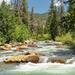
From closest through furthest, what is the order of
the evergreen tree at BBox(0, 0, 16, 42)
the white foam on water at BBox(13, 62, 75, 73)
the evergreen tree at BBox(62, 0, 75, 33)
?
the white foam on water at BBox(13, 62, 75, 73) → the evergreen tree at BBox(62, 0, 75, 33) → the evergreen tree at BBox(0, 0, 16, 42)

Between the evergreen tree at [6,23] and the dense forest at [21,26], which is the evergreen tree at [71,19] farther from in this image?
the evergreen tree at [6,23]

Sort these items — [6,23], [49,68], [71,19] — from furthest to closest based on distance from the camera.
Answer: [6,23]
[71,19]
[49,68]

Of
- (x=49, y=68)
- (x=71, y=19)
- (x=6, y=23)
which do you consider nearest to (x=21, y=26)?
(x=6, y=23)

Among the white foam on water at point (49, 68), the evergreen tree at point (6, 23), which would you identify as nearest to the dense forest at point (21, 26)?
the evergreen tree at point (6, 23)

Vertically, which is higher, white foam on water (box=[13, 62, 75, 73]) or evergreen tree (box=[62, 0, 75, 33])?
evergreen tree (box=[62, 0, 75, 33])

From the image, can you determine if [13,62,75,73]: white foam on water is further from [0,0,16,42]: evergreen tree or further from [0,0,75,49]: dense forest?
[0,0,16,42]: evergreen tree

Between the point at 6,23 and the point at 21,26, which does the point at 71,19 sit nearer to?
the point at 6,23

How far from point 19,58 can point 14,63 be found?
2.16ft

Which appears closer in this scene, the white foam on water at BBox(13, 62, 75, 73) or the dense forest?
the white foam on water at BBox(13, 62, 75, 73)

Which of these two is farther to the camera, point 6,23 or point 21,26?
point 21,26

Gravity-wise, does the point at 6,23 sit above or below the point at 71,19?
above

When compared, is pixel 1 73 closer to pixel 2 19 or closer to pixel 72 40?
pixel 72 40

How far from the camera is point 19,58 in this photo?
→ 10.8 metres

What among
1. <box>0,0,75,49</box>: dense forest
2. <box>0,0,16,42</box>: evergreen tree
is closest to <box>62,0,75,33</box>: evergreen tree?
<box>0,0,75,49</box>: dense forest
